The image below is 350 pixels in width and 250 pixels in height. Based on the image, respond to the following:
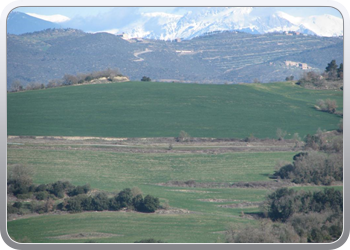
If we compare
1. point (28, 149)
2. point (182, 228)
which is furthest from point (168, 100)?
point (182, 228)

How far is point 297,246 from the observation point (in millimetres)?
5109

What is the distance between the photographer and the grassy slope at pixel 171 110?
100 ft

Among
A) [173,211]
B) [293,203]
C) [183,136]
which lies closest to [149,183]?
[173,211]

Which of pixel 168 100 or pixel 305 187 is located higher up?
pixel 168 100

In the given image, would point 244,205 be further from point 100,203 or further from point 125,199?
point 100,203

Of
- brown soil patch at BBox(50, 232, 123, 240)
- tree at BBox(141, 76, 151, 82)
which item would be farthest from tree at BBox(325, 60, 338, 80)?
tree at BBox(141, 76, 151, 82)

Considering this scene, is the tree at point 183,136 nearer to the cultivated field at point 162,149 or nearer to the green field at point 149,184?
the cultivated field at point 162,149

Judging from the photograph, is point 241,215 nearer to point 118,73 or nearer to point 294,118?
point 294,118

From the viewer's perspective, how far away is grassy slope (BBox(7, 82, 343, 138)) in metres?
30.5

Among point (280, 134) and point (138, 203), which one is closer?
point (138, 203)

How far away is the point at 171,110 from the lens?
38281 mm

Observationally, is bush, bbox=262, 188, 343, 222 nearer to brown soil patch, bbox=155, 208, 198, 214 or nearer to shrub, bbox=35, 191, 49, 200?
brown soil patch, bbox=155, 208, 198, 214

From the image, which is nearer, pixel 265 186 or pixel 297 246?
pixel 297 246

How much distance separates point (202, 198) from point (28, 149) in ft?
36.5
